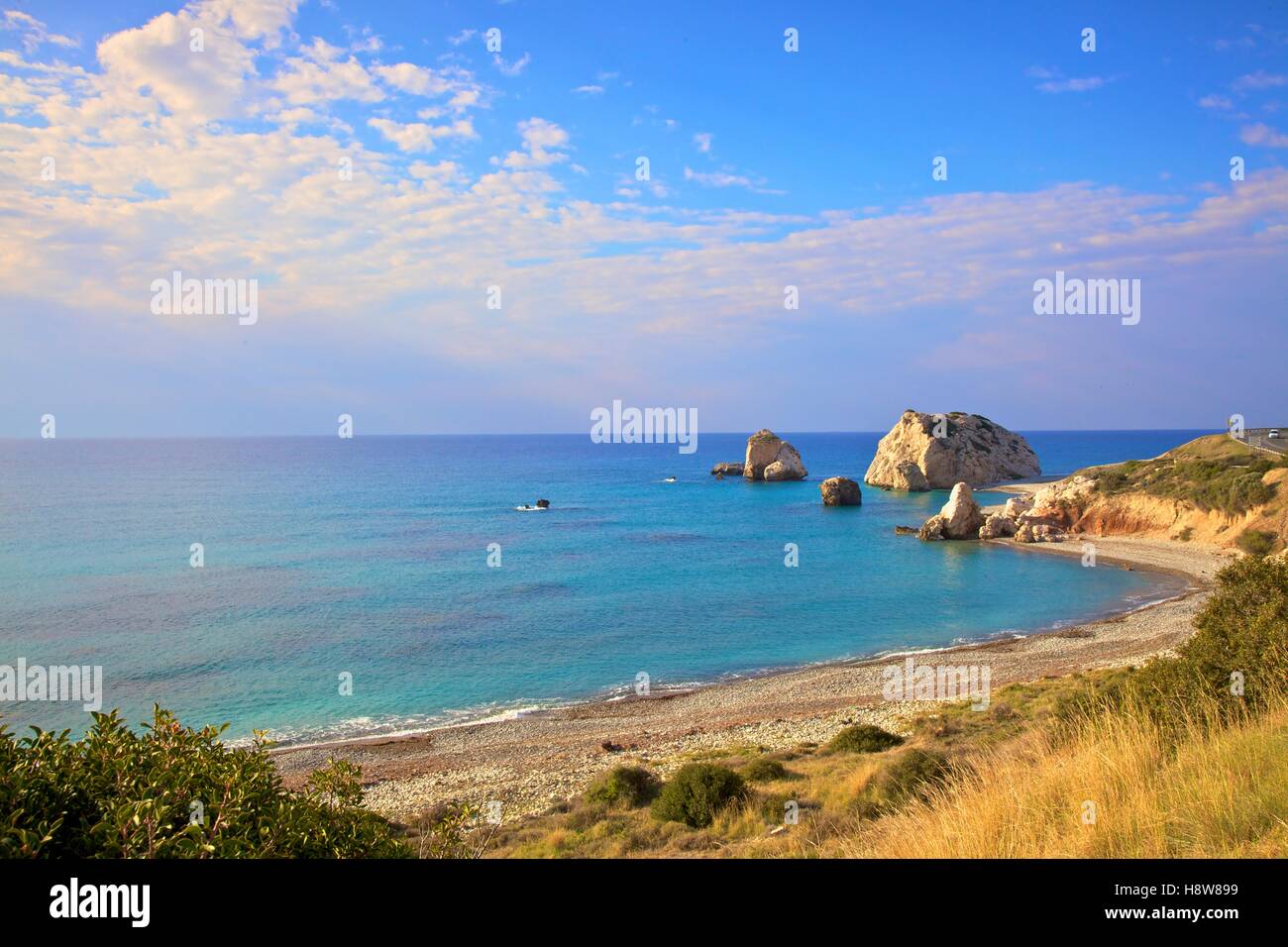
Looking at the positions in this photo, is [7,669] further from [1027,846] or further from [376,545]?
[1027,846]

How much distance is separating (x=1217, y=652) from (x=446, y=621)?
28.6 metres

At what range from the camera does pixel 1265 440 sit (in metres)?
59.9

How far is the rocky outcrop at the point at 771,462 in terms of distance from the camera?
112688 mm

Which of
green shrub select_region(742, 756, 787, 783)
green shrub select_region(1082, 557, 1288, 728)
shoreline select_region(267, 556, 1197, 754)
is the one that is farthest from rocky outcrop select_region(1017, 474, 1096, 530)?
green shrub select_region(742, 756, 787, 783)

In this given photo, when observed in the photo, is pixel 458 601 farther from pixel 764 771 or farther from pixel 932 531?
pixel 932 531

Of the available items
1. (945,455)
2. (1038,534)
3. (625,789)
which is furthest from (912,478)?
(625,789)

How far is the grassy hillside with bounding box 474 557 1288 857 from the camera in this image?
5.38 meters

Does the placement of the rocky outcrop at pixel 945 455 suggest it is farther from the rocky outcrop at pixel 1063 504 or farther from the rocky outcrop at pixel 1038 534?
the rocky outcrop at pixel 1038 534

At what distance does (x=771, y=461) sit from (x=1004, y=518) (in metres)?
57.8

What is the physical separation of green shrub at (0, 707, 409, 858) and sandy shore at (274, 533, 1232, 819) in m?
10.9

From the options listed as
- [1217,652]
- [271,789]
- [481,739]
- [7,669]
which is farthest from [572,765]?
[7,669]
